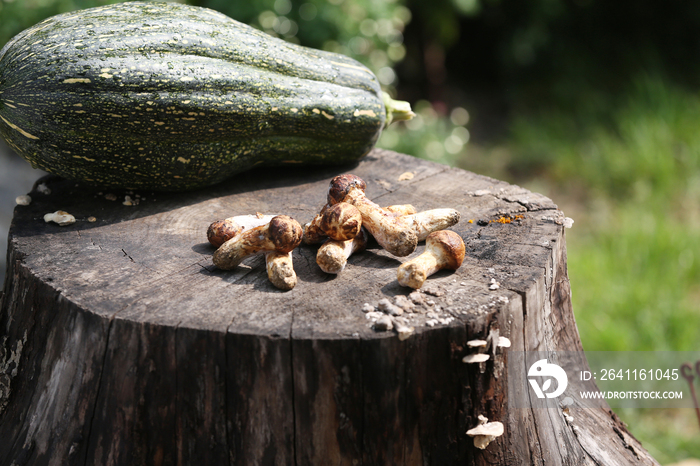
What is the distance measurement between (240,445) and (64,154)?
1138mm

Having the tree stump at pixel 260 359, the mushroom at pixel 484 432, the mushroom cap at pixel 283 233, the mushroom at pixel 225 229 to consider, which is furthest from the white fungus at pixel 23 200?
the mushroom at pixel 484 432

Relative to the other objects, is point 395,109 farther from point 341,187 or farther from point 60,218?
point 60,218

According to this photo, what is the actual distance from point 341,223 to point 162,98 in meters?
0.77

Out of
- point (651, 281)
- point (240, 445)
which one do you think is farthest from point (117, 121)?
point (651, 281)

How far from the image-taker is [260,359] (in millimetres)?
1359

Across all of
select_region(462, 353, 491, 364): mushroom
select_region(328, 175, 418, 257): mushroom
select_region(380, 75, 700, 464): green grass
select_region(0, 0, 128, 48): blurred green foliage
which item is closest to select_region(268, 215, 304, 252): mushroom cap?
select_region(328, 175, 418, 257): mushroom

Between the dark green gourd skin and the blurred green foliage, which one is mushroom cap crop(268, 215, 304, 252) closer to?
the dark green gourd skin

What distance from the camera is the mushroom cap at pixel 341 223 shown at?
5.25 ft

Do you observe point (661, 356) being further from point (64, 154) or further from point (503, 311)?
point (64, 154)

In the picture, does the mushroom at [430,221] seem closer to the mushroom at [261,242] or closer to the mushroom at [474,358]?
the mushroom at [261,242]

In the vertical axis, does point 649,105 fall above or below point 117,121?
above

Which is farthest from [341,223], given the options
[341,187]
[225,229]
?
[225,229]

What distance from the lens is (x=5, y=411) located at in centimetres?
175

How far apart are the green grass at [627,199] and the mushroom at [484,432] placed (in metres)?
1.64
